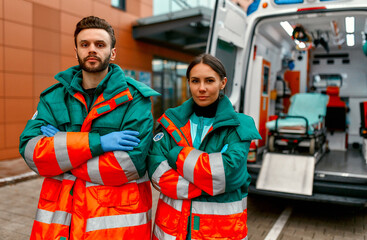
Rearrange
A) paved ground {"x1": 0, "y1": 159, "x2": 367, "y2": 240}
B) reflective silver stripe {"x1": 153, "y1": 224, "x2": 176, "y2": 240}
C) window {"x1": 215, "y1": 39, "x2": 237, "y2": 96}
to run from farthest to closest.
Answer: window {"x1": 215, "y1": 39, "x2": 237, "y2": 96} < paved ground {"x1": 0, "y1": 159, "x2": 367, "y2": 240} < reflective silver stripe {"x1": 153, "y1": 224, "x2": 176, "y2": 240}

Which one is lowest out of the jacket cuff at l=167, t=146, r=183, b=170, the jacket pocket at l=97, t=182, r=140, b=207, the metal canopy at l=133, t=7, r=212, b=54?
the jacket pocket at l=97, t=182, r=140, b=207

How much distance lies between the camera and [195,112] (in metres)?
2.05

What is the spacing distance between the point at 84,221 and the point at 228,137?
35.7 inches

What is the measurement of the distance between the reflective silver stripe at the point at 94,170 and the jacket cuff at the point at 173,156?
15.0 inches

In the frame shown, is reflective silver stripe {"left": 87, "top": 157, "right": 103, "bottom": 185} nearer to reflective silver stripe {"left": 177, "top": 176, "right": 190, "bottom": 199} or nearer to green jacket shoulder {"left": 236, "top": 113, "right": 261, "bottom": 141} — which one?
reflective silver stripe {"left": 177, "top": 176, "right": 190, "bottom": 199}

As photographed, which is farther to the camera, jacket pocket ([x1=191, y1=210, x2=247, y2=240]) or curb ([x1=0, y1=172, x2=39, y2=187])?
curb ([x1=0, y1=172, x2=39, y2=187])

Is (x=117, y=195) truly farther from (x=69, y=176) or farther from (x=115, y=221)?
(x=69, y=176)

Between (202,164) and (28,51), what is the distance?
23.9ft

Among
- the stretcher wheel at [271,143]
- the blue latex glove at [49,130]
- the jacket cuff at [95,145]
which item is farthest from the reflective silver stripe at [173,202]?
the stretcher wheel at [271,143]

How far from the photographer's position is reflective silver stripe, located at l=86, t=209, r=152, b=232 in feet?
5.82

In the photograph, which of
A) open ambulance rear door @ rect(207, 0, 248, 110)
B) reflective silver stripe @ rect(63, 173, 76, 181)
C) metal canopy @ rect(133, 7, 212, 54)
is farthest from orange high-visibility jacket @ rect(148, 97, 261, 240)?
metal canopy @ rect(133, 7, 212, 54)

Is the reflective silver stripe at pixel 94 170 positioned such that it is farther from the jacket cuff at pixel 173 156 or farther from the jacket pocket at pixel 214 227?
the jacket pocket at pixel 214 227

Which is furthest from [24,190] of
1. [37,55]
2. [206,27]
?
[206,27]

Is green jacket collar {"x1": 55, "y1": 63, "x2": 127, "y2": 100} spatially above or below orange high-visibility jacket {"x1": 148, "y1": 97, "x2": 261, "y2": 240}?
above
